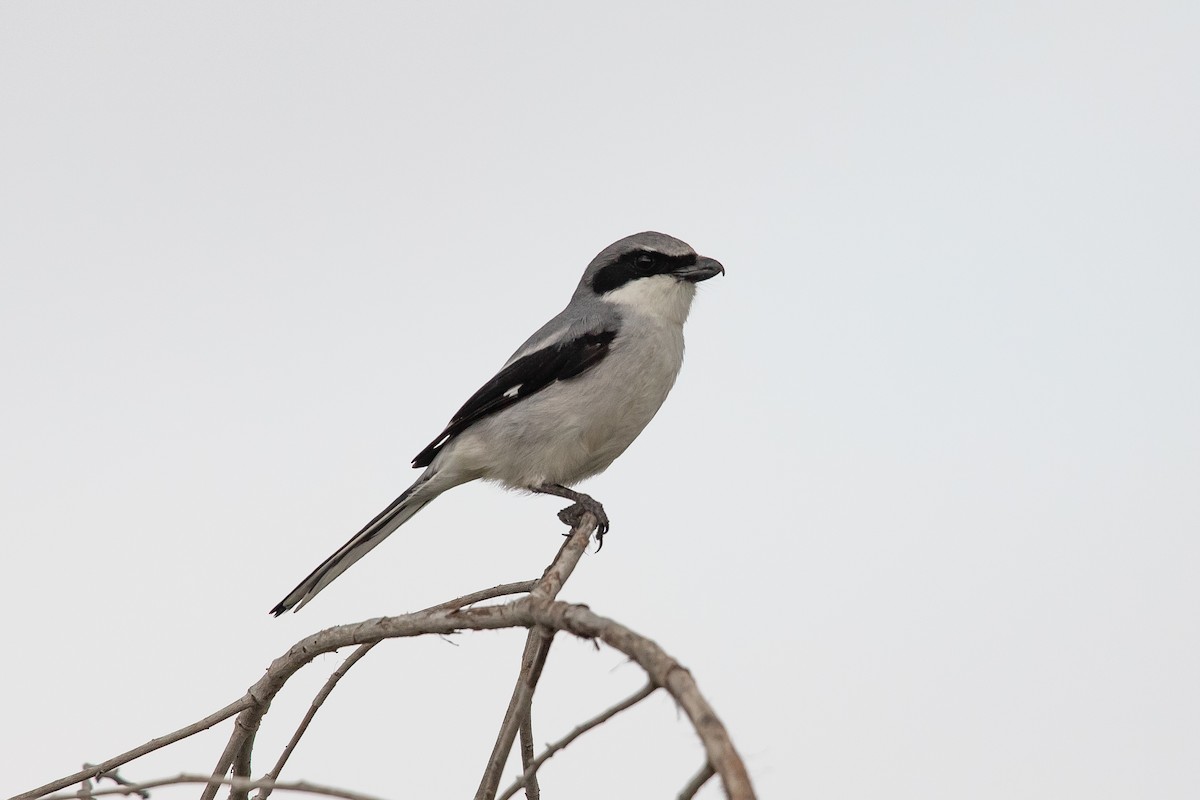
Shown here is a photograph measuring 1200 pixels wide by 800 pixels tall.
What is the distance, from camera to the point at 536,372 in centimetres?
468

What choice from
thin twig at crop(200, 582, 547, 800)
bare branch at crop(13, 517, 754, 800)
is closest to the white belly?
bare branch at crop(13, 517, 754, 800)

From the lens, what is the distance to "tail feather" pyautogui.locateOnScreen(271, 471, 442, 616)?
4.05 m

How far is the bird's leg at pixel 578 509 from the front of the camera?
4.43 m

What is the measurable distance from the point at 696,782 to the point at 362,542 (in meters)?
2.96

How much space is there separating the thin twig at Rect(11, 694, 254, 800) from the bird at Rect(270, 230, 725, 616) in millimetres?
1665

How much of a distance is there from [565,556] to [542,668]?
342 mm

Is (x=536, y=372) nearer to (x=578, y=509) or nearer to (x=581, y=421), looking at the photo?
(x=581, y=421)

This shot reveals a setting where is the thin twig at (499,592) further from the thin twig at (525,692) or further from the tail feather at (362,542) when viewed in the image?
the tail feather at (362,542)

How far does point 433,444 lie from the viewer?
4.94m

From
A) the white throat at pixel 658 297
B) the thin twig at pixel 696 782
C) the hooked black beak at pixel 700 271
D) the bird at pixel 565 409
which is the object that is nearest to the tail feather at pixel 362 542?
the bird at pixel 565 409

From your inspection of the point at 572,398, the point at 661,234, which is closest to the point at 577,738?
the point at 572,398

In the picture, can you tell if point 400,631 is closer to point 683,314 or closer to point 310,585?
point 310,585

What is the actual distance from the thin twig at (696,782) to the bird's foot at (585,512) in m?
2.81

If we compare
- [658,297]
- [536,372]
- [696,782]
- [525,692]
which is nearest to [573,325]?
[536,372]
